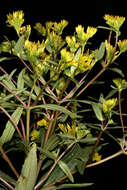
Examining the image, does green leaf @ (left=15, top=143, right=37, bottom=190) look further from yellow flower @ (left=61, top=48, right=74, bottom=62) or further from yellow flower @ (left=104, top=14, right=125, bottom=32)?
yellow flower @ (left=104, top=14, right=125, bottom=32)

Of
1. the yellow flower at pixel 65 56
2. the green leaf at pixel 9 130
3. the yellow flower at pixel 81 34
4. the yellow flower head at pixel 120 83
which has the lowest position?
the green leaf at pixel 9 130

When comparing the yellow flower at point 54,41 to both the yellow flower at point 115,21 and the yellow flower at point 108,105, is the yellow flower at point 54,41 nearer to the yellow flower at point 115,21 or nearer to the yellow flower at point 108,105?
the yellow flower at point 115,21

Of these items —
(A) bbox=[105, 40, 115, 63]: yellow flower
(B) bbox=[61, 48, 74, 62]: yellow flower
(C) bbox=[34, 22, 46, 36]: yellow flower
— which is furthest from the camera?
(C) bbox=[34, 22, 46, 36]: yellow flower

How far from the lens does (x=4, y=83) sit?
0.97 metres

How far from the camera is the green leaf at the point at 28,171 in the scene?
2.56ft

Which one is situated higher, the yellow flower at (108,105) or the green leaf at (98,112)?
the yellow flower at (108,105)

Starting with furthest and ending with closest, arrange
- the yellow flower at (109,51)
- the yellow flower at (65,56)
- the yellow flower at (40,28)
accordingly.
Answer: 1. the yellow flower at (40,28)
2. the yellow flower at (109,51)
3. the yellow flower at (65,56)

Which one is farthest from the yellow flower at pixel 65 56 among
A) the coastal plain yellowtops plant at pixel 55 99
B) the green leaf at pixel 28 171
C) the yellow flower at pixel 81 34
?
the green leaf at pixel 28 171

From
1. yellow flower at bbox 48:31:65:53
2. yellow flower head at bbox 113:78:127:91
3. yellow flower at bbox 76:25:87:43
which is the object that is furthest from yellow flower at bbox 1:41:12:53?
yellow flower head at bbox 113:78:127:91

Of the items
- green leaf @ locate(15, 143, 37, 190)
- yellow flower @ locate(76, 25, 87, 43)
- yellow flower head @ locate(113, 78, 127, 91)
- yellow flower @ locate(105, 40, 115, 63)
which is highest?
yellow flower @ locate(76, 25, 87, 43)

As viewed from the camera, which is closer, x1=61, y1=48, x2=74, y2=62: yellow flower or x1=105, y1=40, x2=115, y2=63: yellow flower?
x1=61, y1=48, x2=74, y2=62: yellow flower

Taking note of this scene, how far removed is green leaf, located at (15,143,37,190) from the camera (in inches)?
30.8

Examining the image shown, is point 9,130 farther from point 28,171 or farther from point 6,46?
point 6,46

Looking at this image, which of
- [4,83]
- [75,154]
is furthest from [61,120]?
[4,83]
